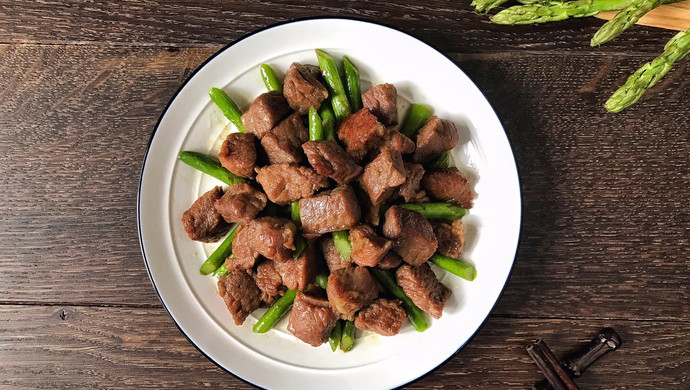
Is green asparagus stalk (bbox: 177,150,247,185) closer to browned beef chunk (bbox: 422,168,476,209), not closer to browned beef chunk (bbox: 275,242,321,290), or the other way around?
browned beef chunk (bbox: 275,242,321,290)

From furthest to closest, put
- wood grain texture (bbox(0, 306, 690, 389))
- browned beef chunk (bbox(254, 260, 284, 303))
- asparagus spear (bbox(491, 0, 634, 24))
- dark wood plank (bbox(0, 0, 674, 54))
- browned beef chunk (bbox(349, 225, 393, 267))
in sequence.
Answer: wood grain texture (bbox(0, 306, 690, 389))
dark wood plank (bbox(0, 0, 674, 54))
browned beef chunk (bbox(254, 260, 284, 303))
asparagus spear (bbox(491, 0, 634, 24))
browned beef chunk (bbox(349, 225, 393, 267))

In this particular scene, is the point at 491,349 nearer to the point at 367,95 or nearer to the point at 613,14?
the point at 367,95


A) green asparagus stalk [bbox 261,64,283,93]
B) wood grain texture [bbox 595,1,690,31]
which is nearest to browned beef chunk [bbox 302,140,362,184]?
green asparagus stalk [bbox 261,64,283,93]

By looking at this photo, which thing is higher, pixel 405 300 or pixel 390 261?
pixel 390 261

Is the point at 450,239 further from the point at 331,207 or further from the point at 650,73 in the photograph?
the point at 650,73

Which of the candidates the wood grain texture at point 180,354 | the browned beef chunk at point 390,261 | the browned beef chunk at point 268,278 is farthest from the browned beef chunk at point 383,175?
the wood grain texture at point 180,354

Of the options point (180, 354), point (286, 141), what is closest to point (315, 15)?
point (286, 141)

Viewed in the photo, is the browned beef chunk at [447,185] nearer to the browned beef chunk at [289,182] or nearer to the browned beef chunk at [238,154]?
the browned beef chunk at [289,182]
